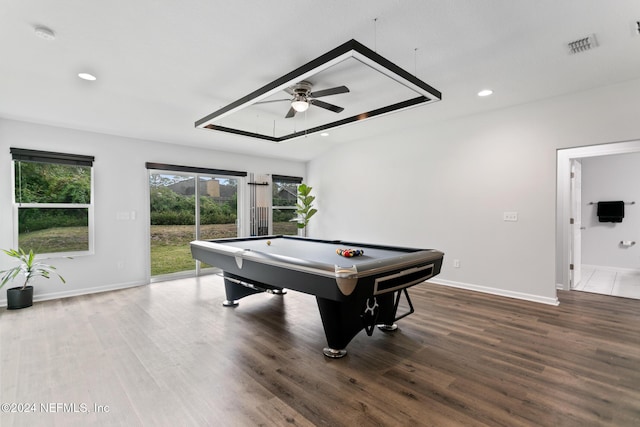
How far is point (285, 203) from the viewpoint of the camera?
7.20 metres

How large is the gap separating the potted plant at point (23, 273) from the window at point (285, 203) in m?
4.01

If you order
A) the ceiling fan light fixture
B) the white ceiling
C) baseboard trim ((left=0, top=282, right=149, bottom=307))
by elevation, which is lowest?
baseboard trim ((left=0, top=282, right=149, bottom=307))

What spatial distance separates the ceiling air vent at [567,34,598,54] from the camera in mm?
2584

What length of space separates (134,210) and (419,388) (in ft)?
16.1

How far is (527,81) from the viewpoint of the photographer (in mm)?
3416

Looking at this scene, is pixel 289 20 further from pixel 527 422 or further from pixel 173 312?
pixel 173 312

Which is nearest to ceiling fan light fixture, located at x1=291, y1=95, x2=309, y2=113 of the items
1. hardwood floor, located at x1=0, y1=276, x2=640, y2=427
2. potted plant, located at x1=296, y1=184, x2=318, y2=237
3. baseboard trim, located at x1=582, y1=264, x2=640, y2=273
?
hardwood floor, located at x1=0, y1=276, x2=640, y2=427

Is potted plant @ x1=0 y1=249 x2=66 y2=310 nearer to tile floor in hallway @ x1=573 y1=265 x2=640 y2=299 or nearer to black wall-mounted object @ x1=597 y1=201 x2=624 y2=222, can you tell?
tile floor in hallway @ x1=573 y1=265 x2=640 y2=299

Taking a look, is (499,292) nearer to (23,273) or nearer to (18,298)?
(18,298)

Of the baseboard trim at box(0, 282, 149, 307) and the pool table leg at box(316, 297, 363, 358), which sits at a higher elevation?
the pool table leg at box(316, 297, 363, 358)

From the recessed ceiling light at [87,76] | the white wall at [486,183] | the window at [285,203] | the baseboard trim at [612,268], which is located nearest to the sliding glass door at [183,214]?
the window at [285,203]

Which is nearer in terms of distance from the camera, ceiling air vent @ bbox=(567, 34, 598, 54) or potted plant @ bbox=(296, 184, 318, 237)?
ceiling air vent @ bbox=(567, 34, 598, 54)

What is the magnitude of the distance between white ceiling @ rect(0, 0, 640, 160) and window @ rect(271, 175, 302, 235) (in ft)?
10.1

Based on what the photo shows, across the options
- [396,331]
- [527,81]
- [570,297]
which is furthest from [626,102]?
[396,331]
